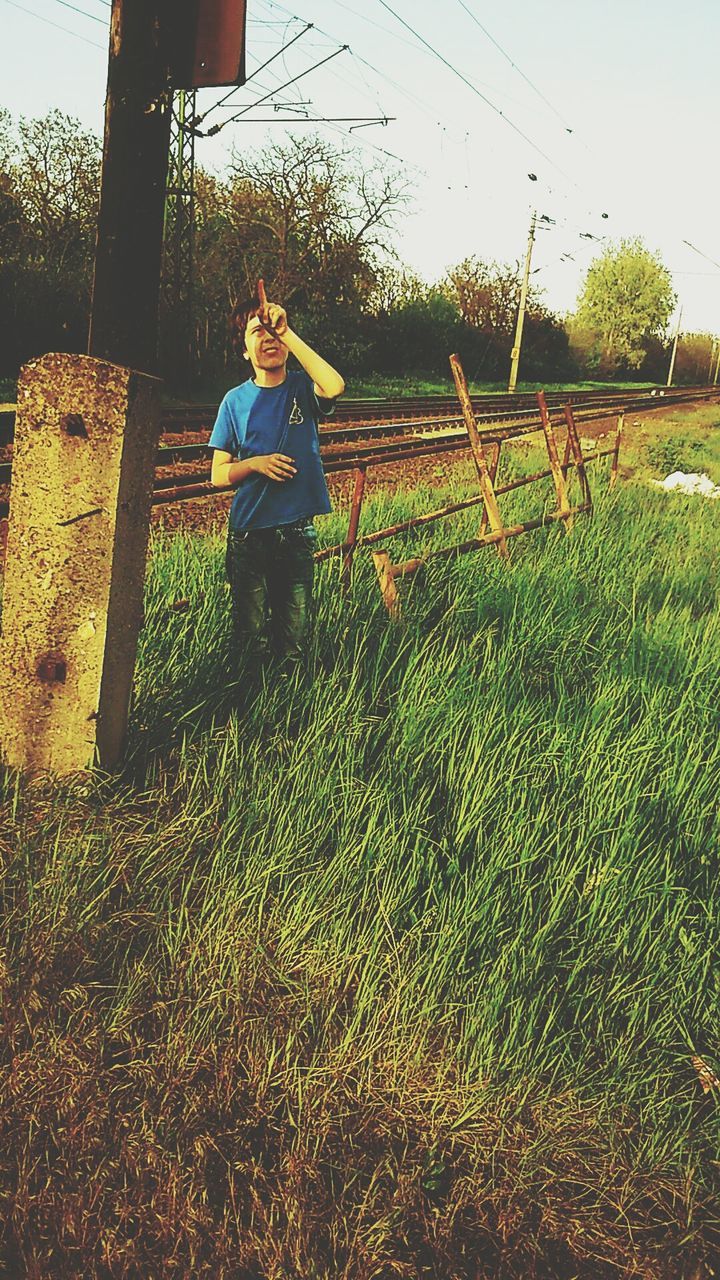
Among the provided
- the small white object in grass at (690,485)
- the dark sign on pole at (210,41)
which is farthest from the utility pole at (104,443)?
the small white object in grass at (690,485)

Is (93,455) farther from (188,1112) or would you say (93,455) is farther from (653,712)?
(653,712)

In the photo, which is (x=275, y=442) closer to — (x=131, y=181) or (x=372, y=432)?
(x=131, y=181)

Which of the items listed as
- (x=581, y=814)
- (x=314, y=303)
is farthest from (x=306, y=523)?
(x=314, y=303)

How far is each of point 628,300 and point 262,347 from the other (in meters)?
86.5

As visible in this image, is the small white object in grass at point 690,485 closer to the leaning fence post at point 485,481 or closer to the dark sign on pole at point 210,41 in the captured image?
the leaning fence post at point 485,481

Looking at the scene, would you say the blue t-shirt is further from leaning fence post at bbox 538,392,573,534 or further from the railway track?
leaning fence post at bbox 538,392,573,534

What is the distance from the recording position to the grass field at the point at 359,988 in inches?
64.0

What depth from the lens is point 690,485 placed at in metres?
11.3

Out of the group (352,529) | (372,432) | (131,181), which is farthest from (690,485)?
(131,181)

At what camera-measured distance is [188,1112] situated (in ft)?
5.57

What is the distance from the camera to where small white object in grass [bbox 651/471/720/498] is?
10578 mm

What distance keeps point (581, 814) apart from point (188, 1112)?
4.29 feet

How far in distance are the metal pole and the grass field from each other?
1.03 metres

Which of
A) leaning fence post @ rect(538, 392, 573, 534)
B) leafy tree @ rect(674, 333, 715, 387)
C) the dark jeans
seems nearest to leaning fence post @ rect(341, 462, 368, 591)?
the dark jeans
